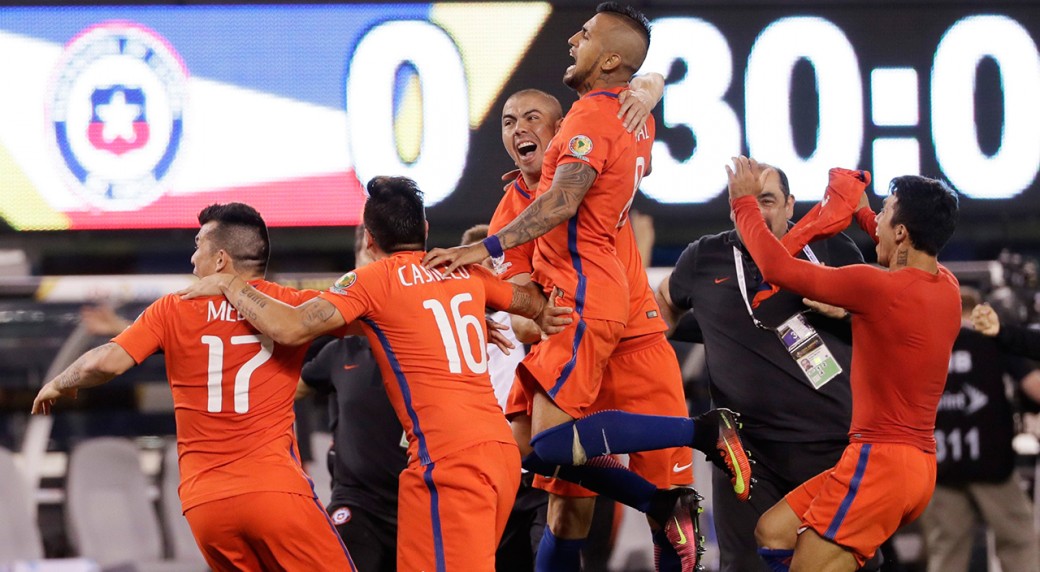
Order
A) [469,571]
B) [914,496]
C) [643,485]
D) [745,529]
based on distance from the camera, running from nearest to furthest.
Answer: [469,571] < [914,496] < [643,485] < [745,529]

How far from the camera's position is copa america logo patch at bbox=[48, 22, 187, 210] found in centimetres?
675

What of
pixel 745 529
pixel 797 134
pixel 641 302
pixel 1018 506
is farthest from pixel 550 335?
→ pixel 1018 506

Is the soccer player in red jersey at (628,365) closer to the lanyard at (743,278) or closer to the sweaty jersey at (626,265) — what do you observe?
the sweaty jersey at (626,265)

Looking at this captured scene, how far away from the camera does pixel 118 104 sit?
6.78 m

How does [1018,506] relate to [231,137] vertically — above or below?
below

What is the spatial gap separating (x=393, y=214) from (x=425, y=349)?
1.65 ft

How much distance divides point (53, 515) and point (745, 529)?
425 cm

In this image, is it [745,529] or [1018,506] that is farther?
[1018,506]

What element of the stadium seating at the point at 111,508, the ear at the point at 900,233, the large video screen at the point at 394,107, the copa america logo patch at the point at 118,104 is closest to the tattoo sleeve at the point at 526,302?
the ear at the point at 900,233

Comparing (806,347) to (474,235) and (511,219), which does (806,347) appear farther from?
(474,235)

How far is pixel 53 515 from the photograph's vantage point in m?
8.15

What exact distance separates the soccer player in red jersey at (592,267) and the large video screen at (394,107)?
4.64 ft

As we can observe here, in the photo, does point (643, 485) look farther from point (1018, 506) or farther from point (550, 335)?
point (1018, 506)

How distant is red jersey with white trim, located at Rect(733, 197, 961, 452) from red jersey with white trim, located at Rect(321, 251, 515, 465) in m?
1.14
